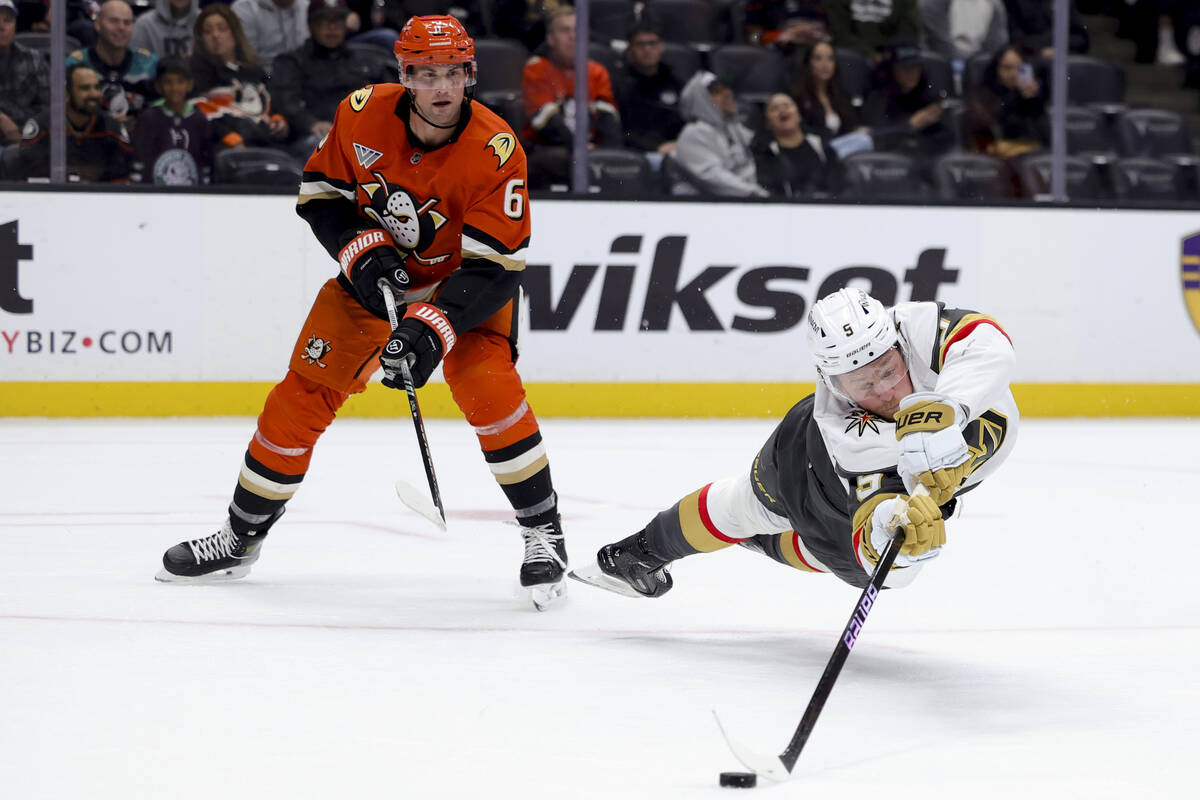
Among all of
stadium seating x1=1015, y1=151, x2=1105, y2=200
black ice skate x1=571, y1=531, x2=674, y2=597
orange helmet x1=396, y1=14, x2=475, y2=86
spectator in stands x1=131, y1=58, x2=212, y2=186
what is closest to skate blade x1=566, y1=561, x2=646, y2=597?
black ice skate x1=571, y1=531, x2=674, y2=597

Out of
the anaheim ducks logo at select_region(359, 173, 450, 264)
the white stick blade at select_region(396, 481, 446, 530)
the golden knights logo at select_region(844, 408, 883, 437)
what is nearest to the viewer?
the golden knights logo at select_region(844, 408, 883, 437)

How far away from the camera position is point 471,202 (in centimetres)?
333

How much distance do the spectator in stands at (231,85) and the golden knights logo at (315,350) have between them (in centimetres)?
376

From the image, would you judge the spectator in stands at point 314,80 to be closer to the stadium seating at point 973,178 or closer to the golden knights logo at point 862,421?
the stadium seating at point 973,178

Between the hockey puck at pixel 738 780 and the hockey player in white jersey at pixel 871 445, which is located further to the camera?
the hockey player in white jersey at pixel 871 445

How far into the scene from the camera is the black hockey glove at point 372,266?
10.8 feet

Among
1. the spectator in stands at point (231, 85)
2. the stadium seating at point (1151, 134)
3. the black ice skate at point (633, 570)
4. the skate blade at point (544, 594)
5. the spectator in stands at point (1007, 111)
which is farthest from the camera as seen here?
the stadium seating at point (1151, 134)

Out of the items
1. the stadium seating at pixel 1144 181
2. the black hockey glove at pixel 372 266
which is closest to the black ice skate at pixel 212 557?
the black hockey glove at pixel 372 266

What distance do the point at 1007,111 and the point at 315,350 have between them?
5.17m

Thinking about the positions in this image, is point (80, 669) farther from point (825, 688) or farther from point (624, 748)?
point (825, 688)

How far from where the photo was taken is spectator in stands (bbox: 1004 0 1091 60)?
756 cm

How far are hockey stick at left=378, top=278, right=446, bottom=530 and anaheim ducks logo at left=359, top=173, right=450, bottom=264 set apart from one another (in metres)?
0.15

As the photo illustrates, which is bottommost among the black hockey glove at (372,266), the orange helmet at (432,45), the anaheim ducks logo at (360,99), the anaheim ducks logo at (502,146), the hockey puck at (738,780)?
the hockey puck at (738,780)

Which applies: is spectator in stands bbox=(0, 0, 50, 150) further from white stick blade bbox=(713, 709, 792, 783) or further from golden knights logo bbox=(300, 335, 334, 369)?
white stick blade bbox=(713, 709, 792, 783)
